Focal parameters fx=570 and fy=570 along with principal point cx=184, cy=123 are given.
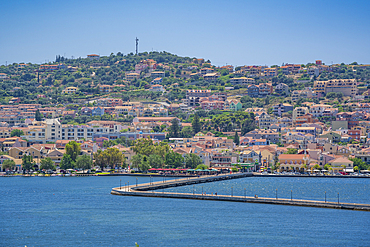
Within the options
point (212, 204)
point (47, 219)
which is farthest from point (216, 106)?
point (47, 219)

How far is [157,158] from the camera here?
96.4 metres

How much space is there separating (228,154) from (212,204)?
49.2 m

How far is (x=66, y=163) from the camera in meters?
95.2

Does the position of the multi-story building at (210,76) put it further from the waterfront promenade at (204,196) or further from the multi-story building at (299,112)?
the waterfront promenade at (204,196)

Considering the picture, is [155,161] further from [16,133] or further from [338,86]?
[338,86]

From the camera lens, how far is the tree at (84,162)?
94.0 metres

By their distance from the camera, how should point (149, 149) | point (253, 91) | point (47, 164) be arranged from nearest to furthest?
1. point (47, 164)
2. point (149, 149)
3. point (253, 91)

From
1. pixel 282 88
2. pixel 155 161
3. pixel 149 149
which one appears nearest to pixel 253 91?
pixel 282 88

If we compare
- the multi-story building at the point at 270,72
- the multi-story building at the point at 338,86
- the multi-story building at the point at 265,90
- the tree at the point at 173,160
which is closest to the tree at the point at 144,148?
the tree at the point at 173,160

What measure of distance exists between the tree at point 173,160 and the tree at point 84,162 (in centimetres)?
1305

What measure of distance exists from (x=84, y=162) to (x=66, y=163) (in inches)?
128

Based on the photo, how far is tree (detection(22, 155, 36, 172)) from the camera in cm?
9412

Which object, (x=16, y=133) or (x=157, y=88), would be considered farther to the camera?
(x=157, y=88)

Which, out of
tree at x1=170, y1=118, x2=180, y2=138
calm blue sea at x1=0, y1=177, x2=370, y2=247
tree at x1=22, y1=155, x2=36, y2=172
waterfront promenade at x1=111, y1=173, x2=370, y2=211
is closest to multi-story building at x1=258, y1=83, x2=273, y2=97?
tree at x1=170, y1=118, x2=180, y2=138
